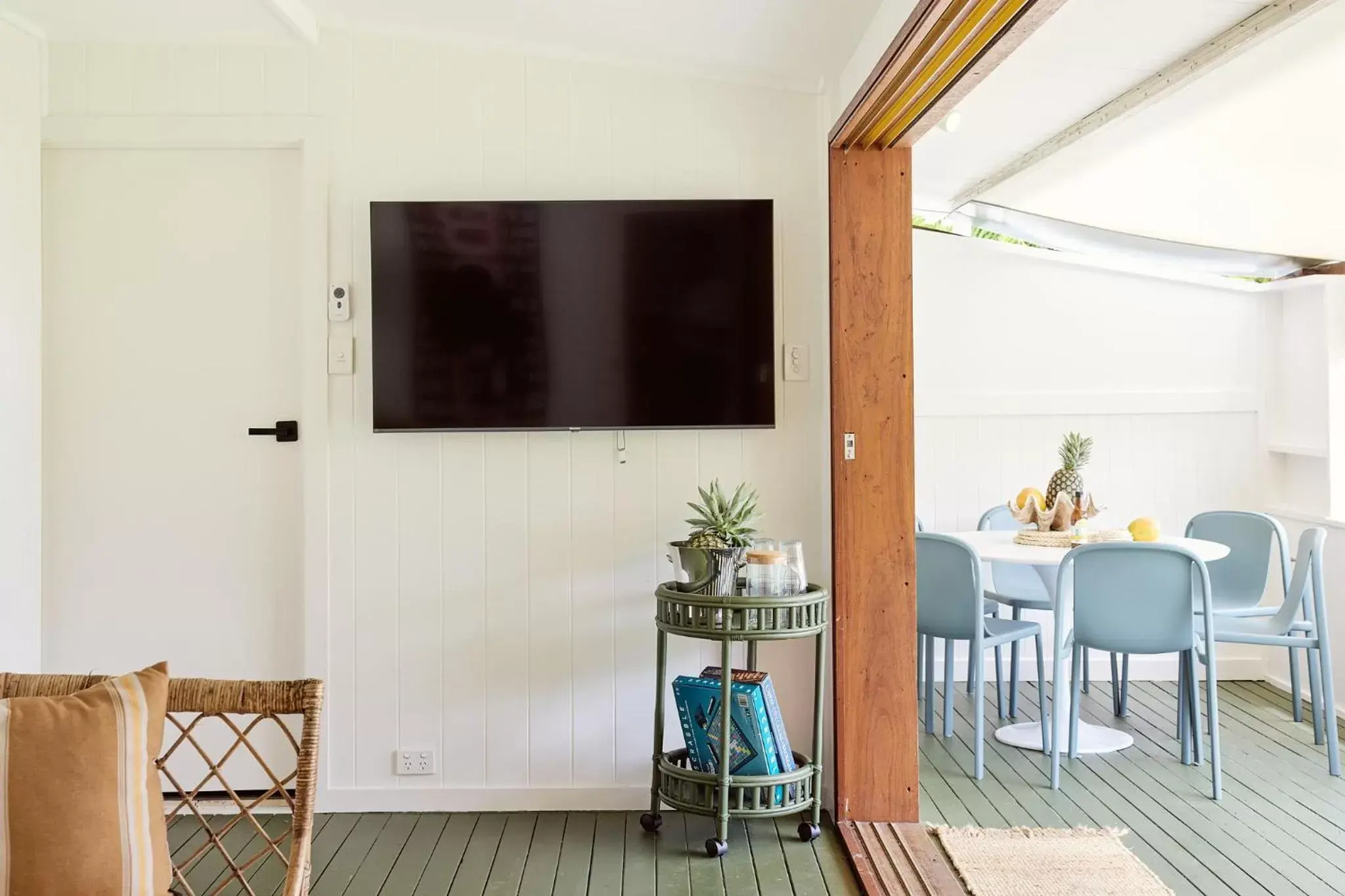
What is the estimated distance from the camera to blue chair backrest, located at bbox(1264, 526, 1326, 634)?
389 cm

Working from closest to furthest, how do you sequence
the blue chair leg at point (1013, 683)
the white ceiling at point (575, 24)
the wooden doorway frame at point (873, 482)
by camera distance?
the white ceiling at point (575, 24)
the wooden doorway frame at point (873, 482)
the blue chair leg at point (1013, 683)

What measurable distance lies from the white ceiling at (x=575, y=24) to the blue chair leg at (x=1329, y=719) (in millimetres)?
2745

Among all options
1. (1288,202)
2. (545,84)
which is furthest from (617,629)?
(1288,202)

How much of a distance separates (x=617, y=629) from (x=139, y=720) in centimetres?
179

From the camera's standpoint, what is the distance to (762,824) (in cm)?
331

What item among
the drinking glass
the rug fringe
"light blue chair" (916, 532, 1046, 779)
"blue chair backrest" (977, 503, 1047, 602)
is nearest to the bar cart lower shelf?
the drinking glass

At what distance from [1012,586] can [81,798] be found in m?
3.86

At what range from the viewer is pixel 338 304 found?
341 cm

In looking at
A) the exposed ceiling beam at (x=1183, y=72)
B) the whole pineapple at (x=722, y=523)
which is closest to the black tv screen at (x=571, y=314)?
the whole pineapple at (x=722, y=523)

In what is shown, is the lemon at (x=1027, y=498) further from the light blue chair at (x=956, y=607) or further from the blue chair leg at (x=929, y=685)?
the blue chair leg at (x=929, y=685)

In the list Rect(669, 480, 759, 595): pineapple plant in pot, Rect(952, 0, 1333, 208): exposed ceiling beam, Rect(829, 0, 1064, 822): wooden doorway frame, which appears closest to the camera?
Rect(952, 0, 1333, 208): exposed ceiling beam

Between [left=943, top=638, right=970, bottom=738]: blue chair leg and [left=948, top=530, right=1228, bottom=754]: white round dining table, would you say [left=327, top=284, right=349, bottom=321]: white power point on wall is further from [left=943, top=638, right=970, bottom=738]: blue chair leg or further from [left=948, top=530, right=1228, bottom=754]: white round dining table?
[left=943, top=638, right=970, bottom=738]: blue chair leg

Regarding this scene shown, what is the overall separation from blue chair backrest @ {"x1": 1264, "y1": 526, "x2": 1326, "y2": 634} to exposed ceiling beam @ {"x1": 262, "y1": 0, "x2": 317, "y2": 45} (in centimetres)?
381

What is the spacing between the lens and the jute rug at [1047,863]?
111 inches
